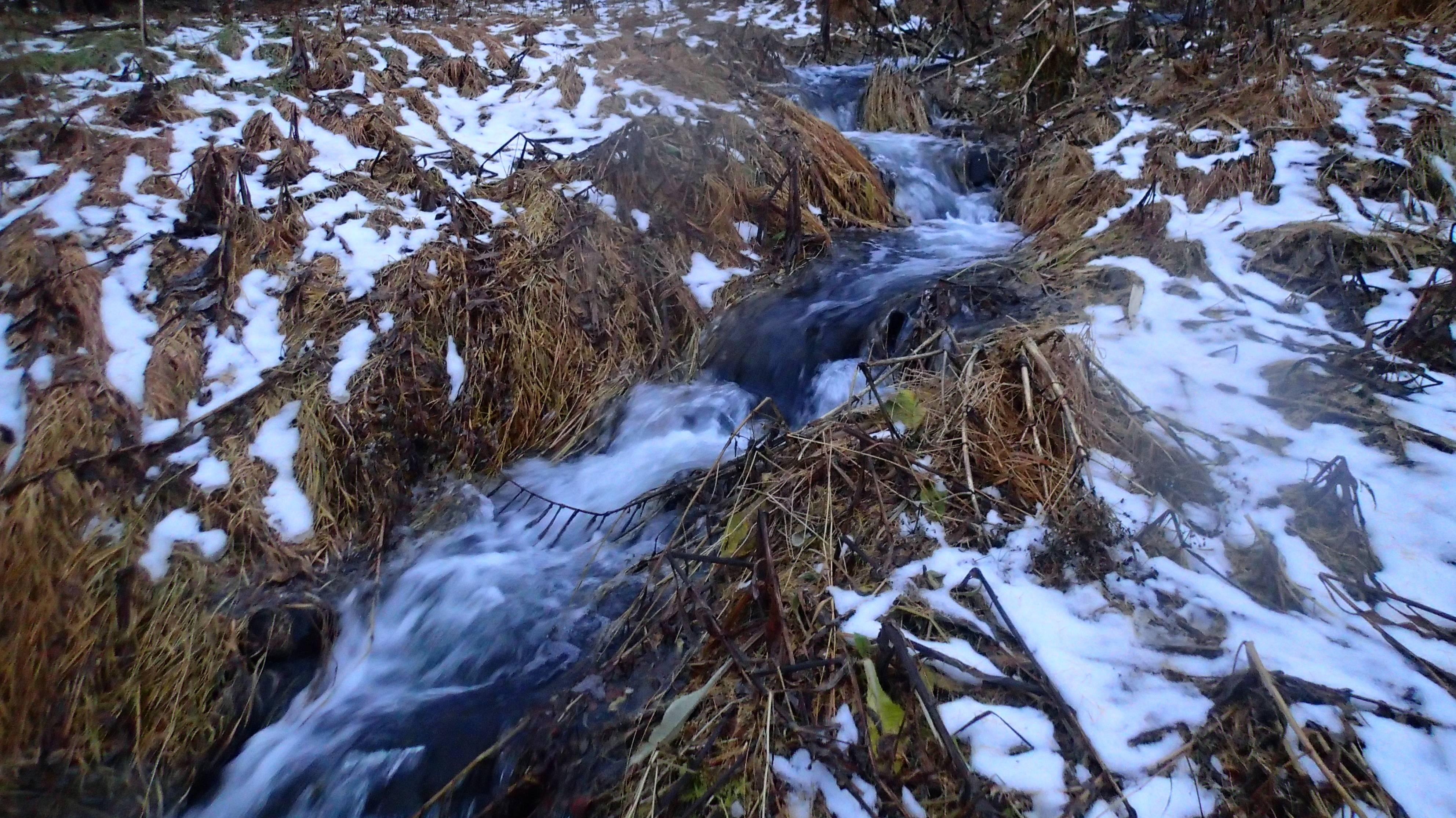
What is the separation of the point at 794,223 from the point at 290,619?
10.2ft

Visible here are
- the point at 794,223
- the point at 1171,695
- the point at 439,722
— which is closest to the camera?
the point at 1171,695

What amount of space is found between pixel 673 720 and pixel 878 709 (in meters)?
0.51

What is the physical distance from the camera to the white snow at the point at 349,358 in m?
2.98

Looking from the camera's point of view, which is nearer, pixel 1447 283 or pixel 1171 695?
pixel 1171 695

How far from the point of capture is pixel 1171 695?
5.79 feet

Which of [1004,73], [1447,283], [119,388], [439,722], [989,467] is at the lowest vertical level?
[439,722]

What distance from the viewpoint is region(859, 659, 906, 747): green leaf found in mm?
1758

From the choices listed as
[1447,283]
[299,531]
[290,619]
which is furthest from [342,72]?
[1447,283]

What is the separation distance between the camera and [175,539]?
8.16 feet

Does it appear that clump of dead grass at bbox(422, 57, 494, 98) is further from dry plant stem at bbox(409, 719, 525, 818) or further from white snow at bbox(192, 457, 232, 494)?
dry plant stem at bbox(409, 719, 525, 818)

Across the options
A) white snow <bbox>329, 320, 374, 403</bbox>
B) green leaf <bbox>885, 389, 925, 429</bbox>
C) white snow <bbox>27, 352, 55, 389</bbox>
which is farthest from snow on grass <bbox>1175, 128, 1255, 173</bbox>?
white snow <bbox>27, 352, 55, 389</bbox>

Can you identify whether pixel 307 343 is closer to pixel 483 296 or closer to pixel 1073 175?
pixel 483 296

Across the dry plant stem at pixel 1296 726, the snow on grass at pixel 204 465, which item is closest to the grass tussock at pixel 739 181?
the snow on grass at pixel 204 465

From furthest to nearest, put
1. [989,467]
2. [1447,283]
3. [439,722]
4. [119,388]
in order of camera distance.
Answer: [1447,283] < [119,388] < [989,467] < [439,722]
